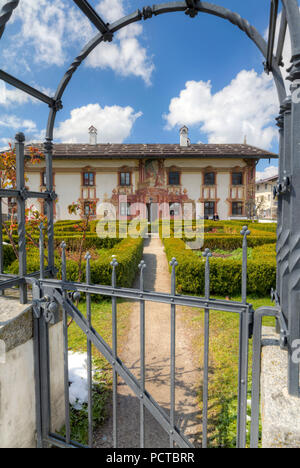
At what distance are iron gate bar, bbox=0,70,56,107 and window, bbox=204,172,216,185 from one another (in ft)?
75.9

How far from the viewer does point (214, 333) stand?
14.0 feet

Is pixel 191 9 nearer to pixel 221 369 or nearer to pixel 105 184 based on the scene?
pixel 221 369

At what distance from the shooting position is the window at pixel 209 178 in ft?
79.1

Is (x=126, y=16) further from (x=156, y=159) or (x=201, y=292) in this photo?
(x=156, y=159)

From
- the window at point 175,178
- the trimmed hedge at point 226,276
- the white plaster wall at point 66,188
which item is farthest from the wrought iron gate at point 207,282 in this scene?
the white plaster wall at point 66,188

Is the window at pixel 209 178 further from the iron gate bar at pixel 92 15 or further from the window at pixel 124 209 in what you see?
the iron gate bar at pixel 92 15

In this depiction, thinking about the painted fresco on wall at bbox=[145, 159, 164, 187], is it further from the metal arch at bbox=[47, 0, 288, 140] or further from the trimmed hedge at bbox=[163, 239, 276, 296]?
the metal arch at bbox=[47, 0, 288, 140]

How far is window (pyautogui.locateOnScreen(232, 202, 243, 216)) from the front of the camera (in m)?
23.9

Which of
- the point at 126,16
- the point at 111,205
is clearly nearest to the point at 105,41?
the point at 126,16

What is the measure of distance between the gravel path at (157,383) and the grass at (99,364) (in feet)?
0.39

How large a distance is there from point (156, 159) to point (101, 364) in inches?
866

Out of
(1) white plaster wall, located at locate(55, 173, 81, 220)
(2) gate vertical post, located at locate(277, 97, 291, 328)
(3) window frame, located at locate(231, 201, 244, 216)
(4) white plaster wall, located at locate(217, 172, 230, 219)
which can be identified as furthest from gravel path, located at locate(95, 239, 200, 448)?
(1) white plaster wall, located at locate(55, 173, 81, 220)

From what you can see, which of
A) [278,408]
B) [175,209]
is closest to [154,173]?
[175,209]
